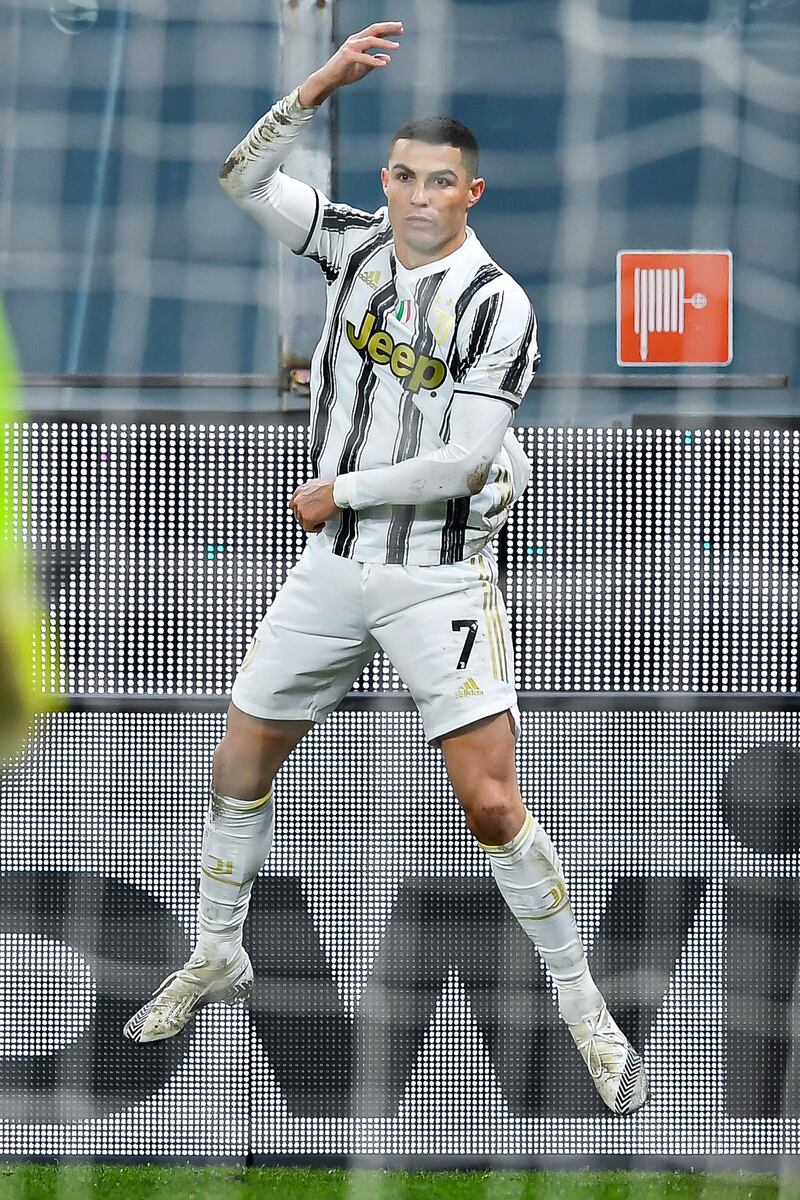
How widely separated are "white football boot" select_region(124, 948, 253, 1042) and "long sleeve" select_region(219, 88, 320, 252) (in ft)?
4.36

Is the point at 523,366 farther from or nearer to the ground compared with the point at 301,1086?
farther from the ground

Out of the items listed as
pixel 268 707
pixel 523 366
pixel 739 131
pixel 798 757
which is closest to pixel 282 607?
pixel 268 707

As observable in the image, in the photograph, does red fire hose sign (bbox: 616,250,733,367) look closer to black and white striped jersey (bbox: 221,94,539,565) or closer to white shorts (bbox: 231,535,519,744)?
black and white striped jersey (bbox: 221,94,539,565)

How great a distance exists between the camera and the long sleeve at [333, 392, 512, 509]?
2408 millimetres

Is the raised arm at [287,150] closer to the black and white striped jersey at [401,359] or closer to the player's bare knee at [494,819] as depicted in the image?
the black and white striped jersey at [401,359]

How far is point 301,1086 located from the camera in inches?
111

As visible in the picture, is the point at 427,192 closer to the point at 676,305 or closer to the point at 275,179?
the point at 275,179

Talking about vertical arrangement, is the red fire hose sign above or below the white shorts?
above

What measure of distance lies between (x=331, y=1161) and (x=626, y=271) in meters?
1.83

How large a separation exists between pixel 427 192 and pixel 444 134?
0.32 feet

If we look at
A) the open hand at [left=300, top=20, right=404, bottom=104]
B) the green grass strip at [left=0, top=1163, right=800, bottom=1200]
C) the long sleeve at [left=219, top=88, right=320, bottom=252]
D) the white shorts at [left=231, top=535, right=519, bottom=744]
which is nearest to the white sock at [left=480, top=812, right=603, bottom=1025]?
the white shorts at [left=231, top=535, right=519, bottom=744]

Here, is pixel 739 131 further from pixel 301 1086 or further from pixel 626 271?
pixel 301 1086

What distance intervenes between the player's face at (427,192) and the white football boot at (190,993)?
1.36 meters

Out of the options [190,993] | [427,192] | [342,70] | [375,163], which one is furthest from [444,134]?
[190,993]
